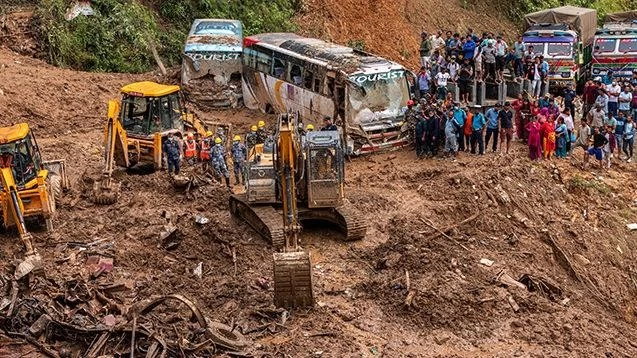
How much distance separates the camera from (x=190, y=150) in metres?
24.3

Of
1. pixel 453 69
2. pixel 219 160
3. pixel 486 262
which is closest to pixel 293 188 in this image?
pixel 486 262

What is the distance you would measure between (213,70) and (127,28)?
4872 mm

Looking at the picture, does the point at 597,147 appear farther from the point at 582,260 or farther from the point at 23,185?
the point at 23,185

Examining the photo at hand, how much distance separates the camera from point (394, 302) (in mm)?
17234

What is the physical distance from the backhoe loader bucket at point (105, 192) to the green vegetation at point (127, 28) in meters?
11.3

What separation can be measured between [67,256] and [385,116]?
993cm

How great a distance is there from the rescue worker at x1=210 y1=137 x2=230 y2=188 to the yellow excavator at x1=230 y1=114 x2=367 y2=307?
1.84 m

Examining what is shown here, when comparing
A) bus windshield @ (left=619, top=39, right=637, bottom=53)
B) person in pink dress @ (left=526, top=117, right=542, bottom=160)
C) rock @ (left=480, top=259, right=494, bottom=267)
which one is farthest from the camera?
bus windshield @ (left=619, top=39, right=637, bottom=53)

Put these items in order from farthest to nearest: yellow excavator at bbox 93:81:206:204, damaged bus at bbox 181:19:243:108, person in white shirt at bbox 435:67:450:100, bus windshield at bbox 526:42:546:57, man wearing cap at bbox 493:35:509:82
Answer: bus windshield at bbox 526:42:546:57, damaged bus at bbox 181:19:243:108, man wearing cap at bbox 493:35:509:82, person in white shirt at bbox 435:67:450:100, yellow excavator at bbox 93:81:206:204

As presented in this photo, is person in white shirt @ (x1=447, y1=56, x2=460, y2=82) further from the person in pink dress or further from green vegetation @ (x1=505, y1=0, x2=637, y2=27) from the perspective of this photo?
green vegetation @ (x1=505, y1=0, x2=637, y2=27)

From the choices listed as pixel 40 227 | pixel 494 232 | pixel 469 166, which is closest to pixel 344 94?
pixel 469 166

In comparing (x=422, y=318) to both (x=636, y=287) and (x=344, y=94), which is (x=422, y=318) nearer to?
(x=636, y=287)

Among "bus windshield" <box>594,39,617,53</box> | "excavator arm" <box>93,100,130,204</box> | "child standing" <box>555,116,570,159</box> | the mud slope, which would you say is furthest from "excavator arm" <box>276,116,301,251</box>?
the mud slope

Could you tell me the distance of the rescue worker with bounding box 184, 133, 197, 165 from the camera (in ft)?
79.9
